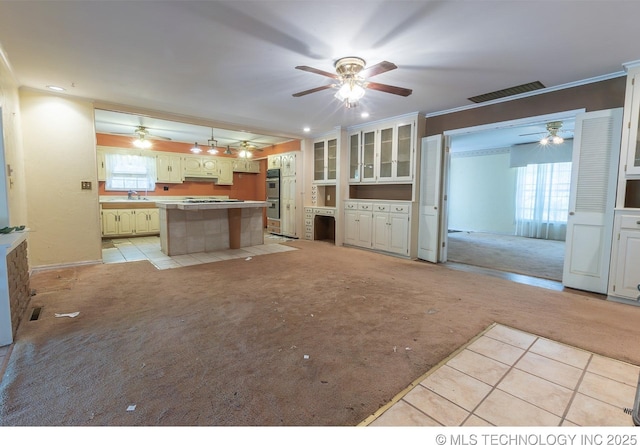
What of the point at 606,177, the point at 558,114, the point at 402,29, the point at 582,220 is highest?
the point at 402,29

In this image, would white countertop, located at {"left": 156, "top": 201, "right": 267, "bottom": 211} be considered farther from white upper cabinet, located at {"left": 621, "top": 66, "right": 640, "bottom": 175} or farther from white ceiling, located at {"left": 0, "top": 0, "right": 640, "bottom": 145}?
white upper cabinet, located at {"left": 621, "top": 66, "right": 640, "bottom": 175}

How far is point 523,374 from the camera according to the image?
1.83 meters

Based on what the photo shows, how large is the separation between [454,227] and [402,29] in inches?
323

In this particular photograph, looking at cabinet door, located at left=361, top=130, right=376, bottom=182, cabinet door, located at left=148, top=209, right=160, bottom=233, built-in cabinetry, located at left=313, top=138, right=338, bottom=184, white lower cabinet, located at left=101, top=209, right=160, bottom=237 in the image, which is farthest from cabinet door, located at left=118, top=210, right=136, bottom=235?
cabinet door, located at left=361, top=130, right=376, bottom=182

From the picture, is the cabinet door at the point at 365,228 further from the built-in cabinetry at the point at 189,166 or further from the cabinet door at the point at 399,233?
the built-in cabinetry at the point at 189,166

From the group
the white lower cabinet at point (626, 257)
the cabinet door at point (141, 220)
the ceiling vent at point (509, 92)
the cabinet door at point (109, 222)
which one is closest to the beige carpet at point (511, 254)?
the white lower cabinet at point (626, 257)

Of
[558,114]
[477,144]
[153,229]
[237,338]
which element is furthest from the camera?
[477,144]

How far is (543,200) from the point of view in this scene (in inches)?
301

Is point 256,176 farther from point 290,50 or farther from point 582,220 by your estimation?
point 582,220

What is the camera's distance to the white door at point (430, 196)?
4.80 metres

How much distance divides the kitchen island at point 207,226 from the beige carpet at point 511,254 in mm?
3849

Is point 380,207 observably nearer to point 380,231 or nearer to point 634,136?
point 380,231

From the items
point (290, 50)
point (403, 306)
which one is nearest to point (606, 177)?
point (403, 306)

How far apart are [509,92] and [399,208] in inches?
88.8
